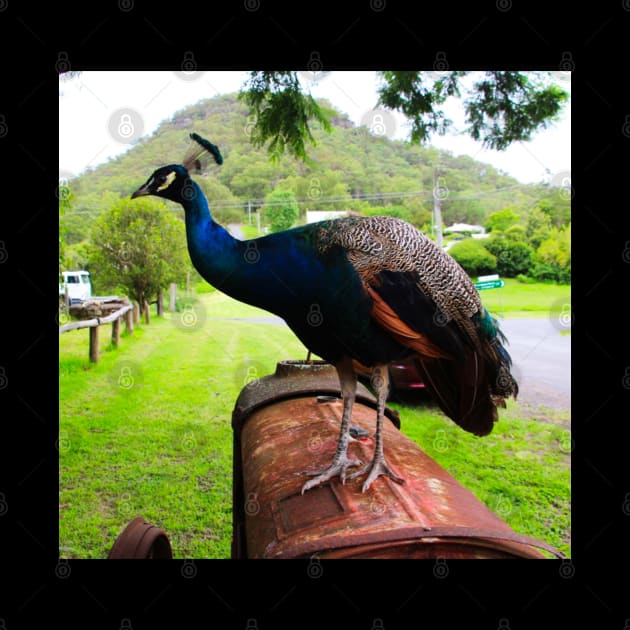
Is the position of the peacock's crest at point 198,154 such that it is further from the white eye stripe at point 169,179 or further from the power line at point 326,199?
the power line at point 326,199

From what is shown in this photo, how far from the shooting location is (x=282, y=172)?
439 centimetres

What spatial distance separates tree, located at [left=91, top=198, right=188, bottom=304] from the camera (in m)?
4.67

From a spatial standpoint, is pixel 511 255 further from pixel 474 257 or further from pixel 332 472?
pixel 332 472

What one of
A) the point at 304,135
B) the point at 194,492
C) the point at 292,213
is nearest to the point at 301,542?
the point at 194,492

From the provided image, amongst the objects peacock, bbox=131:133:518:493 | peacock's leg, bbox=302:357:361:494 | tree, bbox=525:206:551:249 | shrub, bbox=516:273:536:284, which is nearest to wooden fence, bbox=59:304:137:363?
peacock, bbox=131:133:518:493

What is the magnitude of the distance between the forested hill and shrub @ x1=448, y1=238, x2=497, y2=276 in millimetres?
518

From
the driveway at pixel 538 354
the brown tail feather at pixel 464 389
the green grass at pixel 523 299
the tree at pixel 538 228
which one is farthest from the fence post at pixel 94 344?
the tree at pixel 538 228

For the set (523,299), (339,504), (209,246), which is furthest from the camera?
(523,299)

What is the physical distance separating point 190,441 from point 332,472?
8.52 feet

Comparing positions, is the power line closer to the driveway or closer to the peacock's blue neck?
the driveway

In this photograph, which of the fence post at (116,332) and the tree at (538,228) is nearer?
the fence post at (116,332)

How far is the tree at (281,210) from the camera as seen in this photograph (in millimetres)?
3949

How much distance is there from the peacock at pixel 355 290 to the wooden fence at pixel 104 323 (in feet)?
8.68

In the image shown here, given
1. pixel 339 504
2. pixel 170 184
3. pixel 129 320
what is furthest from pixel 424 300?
pixel 129 320
